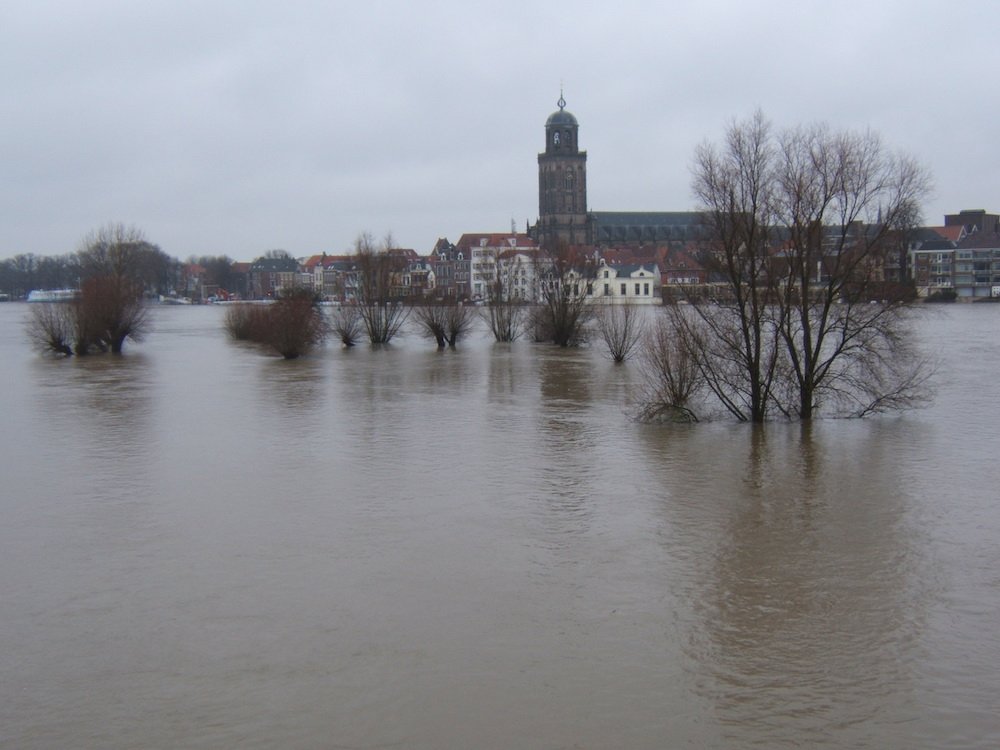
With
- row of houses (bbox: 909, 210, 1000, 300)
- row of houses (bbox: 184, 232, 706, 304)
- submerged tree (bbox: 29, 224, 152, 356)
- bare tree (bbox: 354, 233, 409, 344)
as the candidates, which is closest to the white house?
row of houses (bbox: 184, 232, 706, 304)

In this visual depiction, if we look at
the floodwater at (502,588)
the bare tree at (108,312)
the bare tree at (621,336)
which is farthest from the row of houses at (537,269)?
the floodwater at (502,588)

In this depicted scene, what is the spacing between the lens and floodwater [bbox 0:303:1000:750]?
7848 millimetres

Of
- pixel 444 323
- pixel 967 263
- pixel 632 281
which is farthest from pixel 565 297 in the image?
pixel 967 263

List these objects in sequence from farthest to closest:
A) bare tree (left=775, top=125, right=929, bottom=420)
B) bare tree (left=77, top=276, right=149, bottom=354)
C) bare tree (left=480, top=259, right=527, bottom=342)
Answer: bare tree (left=480, top=259, right=527, bottom=342) < bare tree (left=77, top=276, right=149, bottom=354) < bare tree (left=775, top=125, right=929, bottom=420)

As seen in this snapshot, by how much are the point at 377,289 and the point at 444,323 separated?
549 cm

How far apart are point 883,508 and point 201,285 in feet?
641

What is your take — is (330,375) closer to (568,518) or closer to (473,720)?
(568,518)

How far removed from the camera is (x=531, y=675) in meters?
8.57

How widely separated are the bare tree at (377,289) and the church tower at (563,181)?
93.6 metres

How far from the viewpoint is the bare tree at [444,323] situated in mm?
53781

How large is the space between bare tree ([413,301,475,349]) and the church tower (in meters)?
94.6

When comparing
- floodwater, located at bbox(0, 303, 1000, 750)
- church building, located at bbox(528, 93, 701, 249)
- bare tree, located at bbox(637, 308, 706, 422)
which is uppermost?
church building, located at bbox(528, 93, 701, 249)

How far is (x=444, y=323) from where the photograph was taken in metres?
54.2

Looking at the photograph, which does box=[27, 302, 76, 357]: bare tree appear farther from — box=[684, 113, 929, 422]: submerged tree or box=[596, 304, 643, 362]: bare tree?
box=[684, 113, 929, 422]: submerged tree
